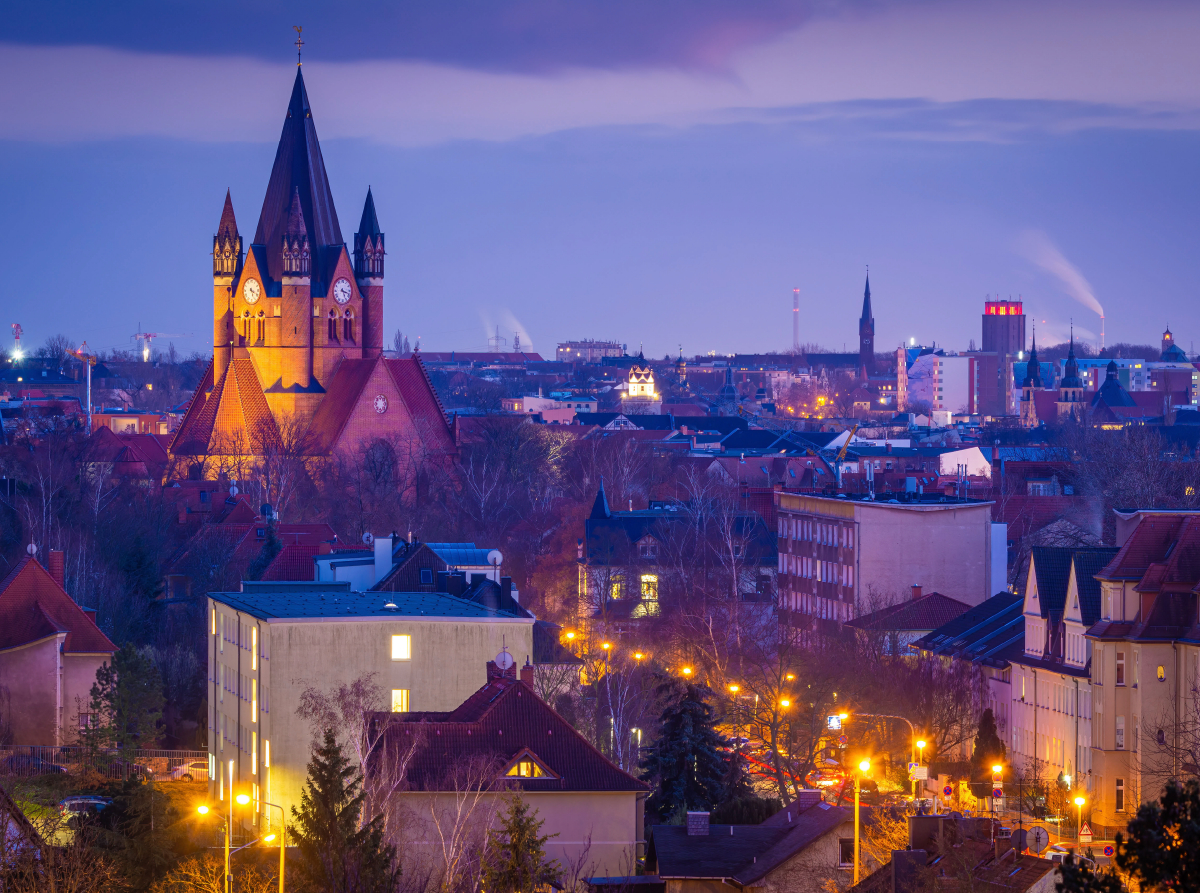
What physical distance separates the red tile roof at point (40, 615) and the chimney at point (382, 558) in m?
9.42

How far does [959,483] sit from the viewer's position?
113 metres

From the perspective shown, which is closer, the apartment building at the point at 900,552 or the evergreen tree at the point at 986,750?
the evergreen tree at the point at 986,750

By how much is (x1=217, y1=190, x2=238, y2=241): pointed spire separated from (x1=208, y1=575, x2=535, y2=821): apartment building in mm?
72537

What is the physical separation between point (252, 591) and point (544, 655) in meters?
8.65

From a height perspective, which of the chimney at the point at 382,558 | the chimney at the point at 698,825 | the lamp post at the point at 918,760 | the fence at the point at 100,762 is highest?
the chimney at the point at 382,558

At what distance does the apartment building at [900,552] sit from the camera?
273ft

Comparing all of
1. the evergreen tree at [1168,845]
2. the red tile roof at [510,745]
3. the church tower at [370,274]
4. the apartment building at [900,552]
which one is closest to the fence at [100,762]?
the red tile roof at [510,745]

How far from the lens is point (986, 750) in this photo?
52969 millimetres

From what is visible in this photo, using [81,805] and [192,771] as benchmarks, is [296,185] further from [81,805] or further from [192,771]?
[81,805]

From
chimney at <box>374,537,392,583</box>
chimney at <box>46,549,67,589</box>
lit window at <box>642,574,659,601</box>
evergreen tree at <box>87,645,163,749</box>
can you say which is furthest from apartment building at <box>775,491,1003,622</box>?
evergreen tree at <box>87,645,163,749</box>

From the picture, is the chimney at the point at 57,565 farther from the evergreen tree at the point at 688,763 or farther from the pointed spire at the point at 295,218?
the pointed spire at the point at 295,218

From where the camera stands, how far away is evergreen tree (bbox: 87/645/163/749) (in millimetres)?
51562

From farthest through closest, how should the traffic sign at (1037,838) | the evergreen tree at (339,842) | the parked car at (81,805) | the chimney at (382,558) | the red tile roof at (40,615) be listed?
the chimney at (382,558) → the red tile roof at (40,615) → the parked car at (81,805) → the traffic sign at (1037,838) → the evergreen tree at (339,842)

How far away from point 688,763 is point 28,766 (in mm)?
15130
